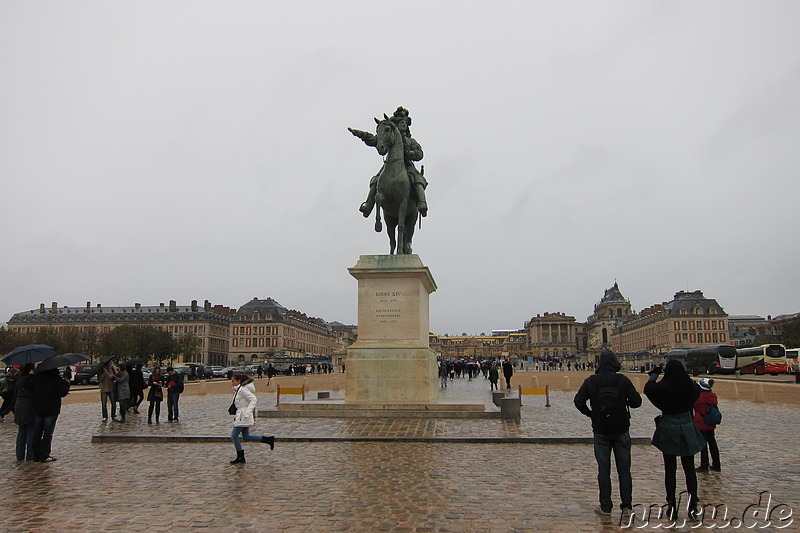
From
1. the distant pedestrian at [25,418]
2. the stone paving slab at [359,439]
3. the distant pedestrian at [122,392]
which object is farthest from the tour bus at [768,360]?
the distant pedestrian at [25,418]

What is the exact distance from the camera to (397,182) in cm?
1772

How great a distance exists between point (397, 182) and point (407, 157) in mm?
1046

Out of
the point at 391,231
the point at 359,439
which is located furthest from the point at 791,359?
the point at 359,439

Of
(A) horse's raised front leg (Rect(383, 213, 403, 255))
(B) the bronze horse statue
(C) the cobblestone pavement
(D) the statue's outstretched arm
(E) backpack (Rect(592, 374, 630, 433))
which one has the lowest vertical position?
(C) the cobblestone pavement

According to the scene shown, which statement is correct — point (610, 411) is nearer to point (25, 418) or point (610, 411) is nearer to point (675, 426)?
point (675, 426)

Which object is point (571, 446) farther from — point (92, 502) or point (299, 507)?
point (92, 502)

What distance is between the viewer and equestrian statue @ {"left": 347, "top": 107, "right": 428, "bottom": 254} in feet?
58.2

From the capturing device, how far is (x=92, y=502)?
312 inches

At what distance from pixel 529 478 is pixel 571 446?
11.9ft

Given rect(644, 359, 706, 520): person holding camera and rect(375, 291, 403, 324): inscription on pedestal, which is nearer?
rect(644, 359, 706, 520): person holding camera

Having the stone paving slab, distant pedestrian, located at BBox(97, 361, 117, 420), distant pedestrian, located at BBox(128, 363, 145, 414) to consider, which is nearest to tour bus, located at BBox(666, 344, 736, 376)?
distant pedestrian, located at BBox(128, 363, 145, 414)

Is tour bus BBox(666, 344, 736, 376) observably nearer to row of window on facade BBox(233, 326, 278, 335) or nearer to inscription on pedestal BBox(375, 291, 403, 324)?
inscription on pedestal BBox(375, 291, 403, 324)

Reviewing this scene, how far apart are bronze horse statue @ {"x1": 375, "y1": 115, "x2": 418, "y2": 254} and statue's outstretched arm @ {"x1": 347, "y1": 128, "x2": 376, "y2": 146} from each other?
0.19m

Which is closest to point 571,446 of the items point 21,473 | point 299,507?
point 299,507
